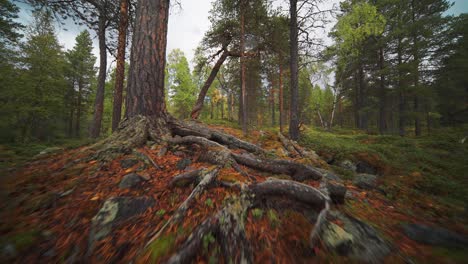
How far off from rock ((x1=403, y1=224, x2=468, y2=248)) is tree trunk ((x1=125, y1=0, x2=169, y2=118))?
518 cm

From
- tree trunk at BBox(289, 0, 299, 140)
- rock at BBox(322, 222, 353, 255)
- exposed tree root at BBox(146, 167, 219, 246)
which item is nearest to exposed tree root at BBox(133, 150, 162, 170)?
exposed tree root at BBox(146, 167, 219, 246)

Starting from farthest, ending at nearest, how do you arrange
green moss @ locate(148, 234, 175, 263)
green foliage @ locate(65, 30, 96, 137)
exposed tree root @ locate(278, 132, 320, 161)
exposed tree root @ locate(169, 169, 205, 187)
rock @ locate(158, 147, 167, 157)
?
1. green foliage @ locate(65, 30, 96, 137)
2. exposed tree root @ locate(278, 132, 320, 161)
3. rock @ locate(158, 147, 167, 157)
4. exposed tree root @ locate(169, 169, 205, 187)
5. green moss @ locate(148, 234, 175, 263)

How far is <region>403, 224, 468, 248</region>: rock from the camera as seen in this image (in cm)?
178

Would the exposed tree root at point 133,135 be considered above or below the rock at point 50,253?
above

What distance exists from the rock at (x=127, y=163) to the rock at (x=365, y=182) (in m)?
4.92

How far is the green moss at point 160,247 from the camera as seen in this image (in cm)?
141

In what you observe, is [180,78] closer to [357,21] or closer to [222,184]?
[357,21]

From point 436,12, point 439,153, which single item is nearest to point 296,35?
point 439,153

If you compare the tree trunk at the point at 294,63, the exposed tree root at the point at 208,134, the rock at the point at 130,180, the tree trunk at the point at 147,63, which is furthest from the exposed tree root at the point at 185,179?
Answer: the tree trunk at the point at 294,63

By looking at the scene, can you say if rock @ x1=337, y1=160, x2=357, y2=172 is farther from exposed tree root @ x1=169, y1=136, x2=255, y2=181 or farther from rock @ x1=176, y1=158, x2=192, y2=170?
rock @ x1=176, y1=158, x2=192, y2=170

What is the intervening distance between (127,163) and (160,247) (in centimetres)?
A: 217

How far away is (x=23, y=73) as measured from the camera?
Result: 12242 mm

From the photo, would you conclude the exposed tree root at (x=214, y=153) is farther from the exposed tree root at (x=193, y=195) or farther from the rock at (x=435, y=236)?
the rock at (x=435, y=236)

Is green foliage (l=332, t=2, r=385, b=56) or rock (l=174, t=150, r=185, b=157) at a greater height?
green foliage (l=332, t=2, r=385, b=56)
